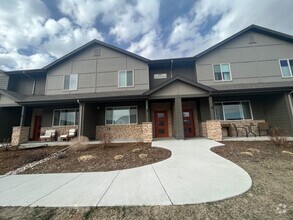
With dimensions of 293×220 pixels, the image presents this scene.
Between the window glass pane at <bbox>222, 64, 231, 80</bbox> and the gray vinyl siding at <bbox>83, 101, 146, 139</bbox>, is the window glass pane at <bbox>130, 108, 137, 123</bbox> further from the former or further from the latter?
the window glass pane at <bbox>222, 64, 231, 80</bbox>

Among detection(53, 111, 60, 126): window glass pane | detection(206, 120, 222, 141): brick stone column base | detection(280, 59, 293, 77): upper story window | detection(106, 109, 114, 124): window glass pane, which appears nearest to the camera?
detection(206, 120, 222, 141): brick stone column base

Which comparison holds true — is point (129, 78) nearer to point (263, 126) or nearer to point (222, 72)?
point (222, 72)

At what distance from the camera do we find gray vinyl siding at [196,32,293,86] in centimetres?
1098

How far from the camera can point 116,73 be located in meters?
11.9

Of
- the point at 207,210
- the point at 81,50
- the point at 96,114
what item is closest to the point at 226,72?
the point at 207,210

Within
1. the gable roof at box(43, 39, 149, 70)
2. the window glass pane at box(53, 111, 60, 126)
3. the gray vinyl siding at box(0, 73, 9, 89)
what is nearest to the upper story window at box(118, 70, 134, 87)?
the gable roof at box(43, 39, 149, 70)

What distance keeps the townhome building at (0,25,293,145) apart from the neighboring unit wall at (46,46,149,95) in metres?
0.08

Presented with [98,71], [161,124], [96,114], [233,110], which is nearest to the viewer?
[233,110]

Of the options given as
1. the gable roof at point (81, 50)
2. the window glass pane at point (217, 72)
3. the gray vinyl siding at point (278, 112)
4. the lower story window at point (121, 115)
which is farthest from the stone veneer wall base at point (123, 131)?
the gray vinyl siding at point (278, 112)

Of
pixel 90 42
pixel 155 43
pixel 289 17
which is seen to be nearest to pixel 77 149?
pixel 90 42

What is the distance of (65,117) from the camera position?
38.5ft

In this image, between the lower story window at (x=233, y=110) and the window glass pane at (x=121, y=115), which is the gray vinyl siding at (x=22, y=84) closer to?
the window glass pane at (x=121, y=115)

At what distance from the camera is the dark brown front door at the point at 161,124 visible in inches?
443

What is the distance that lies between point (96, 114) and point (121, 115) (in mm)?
2269
